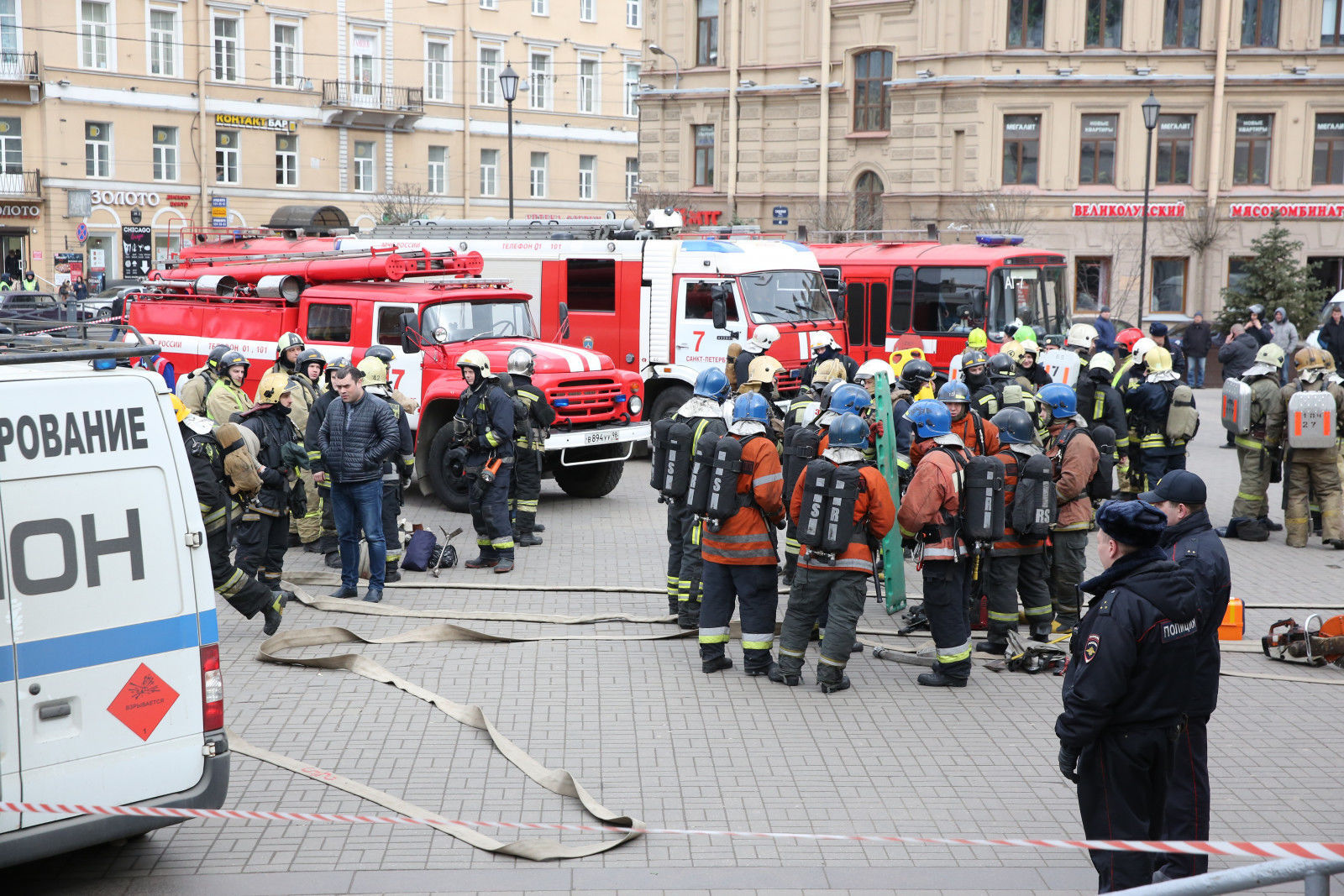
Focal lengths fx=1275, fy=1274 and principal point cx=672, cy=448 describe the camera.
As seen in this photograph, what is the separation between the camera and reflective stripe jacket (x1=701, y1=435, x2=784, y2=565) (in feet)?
26.9

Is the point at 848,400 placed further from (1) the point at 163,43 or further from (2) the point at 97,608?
(1) the point at 163,43

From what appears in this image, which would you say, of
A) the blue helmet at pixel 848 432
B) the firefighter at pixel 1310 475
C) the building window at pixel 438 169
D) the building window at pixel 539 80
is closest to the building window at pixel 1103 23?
the building window at pixel 539 80

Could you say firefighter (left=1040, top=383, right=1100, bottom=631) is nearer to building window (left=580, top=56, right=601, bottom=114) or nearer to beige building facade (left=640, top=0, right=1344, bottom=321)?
beige building facade (left=640, top=0, right=1344, bottom=321)

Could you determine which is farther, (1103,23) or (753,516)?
(1103,23)

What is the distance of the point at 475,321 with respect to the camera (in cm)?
1466

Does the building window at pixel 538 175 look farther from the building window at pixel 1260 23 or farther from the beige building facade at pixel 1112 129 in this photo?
the building window at pixel 1260 23

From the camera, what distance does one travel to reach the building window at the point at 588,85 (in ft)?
180

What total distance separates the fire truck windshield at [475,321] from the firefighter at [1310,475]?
8206 mm

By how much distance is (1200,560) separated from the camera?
5301mm

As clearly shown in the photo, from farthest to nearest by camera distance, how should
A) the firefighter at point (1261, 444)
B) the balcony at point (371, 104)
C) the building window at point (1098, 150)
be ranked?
the balcony at point (371, 104) < the building window at point (1098, 150) < the firefighter at point (1261, 444)

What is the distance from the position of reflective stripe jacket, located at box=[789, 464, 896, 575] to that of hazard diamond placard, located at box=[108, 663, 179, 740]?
396 cm

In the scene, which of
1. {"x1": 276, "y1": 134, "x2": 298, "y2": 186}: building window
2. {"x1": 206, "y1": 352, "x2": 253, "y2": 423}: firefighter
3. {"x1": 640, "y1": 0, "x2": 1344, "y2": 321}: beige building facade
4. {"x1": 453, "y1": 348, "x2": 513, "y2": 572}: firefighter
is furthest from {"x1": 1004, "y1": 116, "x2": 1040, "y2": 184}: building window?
{"x1": 206, "y1": 352, "x2": 253, "y2": 423}: firefighter

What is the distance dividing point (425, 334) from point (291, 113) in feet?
118

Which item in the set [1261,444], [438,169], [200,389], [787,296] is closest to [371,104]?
[438,169]
